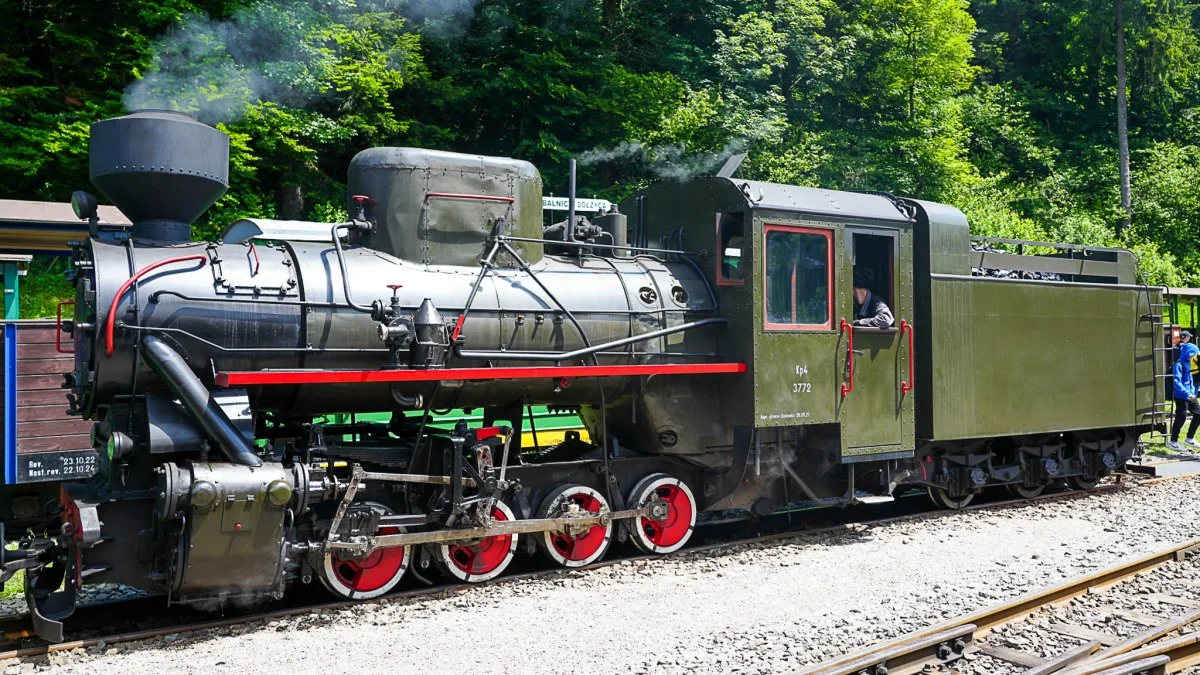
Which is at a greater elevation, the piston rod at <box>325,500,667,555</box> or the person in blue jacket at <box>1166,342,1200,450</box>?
the person in blue jacket at <box>1166,342,1200,450</box>

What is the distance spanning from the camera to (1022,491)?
33.5 feet

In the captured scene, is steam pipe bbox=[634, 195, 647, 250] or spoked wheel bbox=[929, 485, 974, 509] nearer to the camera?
steam pipe bbox=[634, 195, 647, 250]

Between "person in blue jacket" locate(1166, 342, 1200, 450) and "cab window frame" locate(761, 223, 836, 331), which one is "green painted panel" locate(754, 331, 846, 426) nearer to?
"cab window frame" locate(761, 223, 836, 331)

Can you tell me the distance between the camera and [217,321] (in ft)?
20.3

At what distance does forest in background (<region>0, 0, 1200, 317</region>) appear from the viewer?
15.4 meters

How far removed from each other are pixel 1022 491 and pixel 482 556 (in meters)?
6.40

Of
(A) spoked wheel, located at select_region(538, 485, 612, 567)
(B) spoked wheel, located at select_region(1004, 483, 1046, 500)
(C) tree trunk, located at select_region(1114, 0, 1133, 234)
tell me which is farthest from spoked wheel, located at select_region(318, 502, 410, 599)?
(C) tree trunk, located at select_region(1114, 0, 1133, 234)

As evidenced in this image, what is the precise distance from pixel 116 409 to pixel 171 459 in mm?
529

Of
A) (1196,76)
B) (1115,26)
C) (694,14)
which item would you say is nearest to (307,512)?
(694,14)

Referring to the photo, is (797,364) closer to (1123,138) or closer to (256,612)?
(256,612)

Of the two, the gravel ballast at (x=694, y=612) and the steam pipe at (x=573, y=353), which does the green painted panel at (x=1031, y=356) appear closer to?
the gravel ballast at (x=694, y=612)

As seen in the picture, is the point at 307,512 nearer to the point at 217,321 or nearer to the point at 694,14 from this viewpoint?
the point at 217,321

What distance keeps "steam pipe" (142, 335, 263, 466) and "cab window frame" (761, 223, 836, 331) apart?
13.8ft

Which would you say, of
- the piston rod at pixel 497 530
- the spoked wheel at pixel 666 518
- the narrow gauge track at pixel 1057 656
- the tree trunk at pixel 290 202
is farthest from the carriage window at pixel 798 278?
the tree trunk at pixel 290 202
